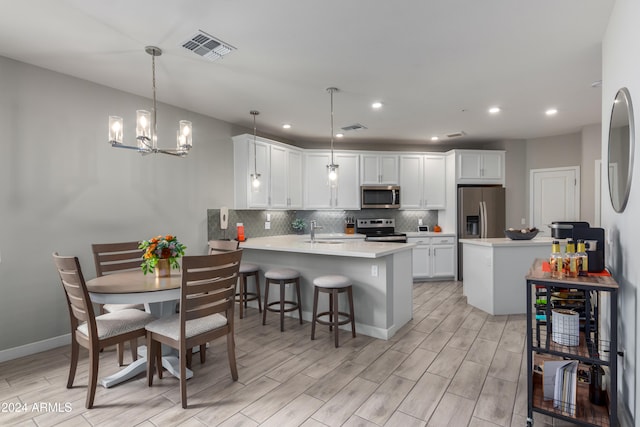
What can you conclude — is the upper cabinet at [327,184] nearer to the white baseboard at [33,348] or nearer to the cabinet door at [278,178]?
the cabinet door at [278,178]

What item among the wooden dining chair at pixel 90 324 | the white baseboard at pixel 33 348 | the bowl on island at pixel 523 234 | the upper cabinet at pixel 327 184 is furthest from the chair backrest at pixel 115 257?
the bowl on island at pixel 523 234

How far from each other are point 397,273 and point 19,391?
3.33m

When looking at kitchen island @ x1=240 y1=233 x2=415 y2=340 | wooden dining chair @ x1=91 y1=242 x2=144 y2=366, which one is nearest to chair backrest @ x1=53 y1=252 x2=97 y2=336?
wooden dining chair @ x1=91 y1=242 x2=144 y2=366

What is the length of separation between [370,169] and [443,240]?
189 cm

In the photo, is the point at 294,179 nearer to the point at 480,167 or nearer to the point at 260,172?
the point at 260,172

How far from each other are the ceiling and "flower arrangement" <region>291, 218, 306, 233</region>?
2166mm

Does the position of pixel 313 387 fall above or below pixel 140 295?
below

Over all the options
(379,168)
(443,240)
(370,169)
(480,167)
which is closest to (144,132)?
Result: (370,169)

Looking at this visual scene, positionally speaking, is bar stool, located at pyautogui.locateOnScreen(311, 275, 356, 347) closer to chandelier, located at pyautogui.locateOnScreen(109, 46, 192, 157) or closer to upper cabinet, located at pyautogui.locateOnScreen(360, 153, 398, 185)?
chandelier, located at pyautogui.locateOnScreen(109, 46, 192, 157)

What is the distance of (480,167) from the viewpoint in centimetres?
625

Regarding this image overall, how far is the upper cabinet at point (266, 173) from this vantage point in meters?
4.95

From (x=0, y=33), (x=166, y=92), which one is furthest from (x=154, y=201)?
(x=0, y=33)

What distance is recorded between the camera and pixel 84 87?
343cm

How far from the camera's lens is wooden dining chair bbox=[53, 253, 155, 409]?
216 cm
